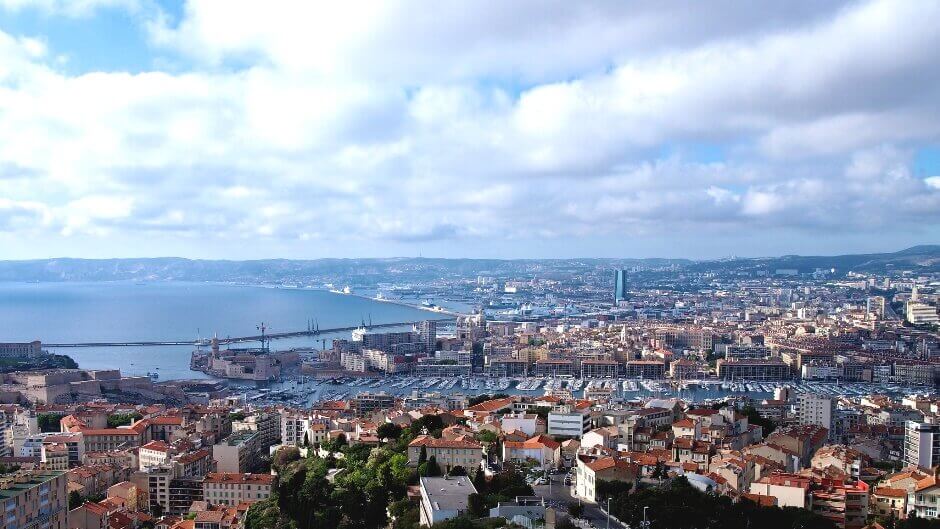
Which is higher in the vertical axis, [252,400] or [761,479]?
[761,479]

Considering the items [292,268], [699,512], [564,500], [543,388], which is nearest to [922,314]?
[543,388]

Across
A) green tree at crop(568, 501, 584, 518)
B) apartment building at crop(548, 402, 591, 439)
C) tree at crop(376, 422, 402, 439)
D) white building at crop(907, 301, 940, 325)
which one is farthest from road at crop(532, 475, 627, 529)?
white building at crop(907, 301, 940, 325)

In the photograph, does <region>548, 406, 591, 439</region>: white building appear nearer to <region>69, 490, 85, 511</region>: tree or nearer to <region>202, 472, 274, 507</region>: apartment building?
<region>202, 472, 274, 507</region>: apartment building

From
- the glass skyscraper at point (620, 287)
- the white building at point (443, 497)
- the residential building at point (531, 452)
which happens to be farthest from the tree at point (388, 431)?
the glass skyscraper at point (620, 287)

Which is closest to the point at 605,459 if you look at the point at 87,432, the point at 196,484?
the point at 196,484

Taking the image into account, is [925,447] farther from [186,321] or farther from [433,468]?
[186,321]

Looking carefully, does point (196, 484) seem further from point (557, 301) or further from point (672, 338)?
point (557, 301)

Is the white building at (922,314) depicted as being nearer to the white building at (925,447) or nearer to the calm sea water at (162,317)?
the calm sea water at (162,317)
